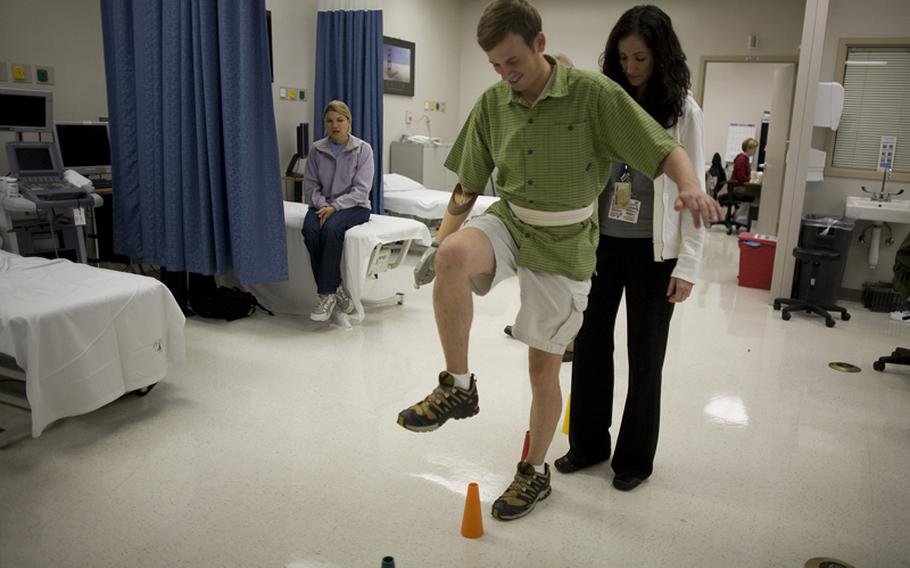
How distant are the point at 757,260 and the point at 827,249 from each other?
2.76ft

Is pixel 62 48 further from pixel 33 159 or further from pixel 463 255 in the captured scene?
pixel 463 255

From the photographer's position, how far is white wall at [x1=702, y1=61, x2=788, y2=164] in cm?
1165

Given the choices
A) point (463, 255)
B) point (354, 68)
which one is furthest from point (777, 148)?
point (463, 255)

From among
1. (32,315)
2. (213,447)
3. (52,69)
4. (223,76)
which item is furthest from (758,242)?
(52,69)

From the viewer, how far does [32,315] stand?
8.44 feet

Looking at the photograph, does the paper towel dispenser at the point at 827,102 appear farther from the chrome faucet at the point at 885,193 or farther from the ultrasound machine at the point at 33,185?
the ultrasound machine at the point at 33,185

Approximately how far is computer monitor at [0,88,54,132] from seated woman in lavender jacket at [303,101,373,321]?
168 centimetres

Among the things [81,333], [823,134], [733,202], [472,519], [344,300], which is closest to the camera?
[472,519]

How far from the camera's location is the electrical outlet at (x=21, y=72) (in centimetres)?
465

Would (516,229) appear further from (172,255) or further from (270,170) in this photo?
(172,255)

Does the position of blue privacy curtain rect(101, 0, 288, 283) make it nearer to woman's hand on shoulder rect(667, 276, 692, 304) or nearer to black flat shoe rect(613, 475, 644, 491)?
black flat shoe rect(613, 475, 644, 491)

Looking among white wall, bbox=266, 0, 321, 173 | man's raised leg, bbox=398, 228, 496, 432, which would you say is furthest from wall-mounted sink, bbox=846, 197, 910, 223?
white wall, bbox=266, 0, 321, 173

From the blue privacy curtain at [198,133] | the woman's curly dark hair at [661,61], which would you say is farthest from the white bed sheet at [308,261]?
the woman's curly dark hair at [661,61]

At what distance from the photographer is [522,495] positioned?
226 centimetres
